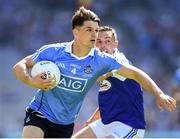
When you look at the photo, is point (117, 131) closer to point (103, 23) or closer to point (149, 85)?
point (149, 85)

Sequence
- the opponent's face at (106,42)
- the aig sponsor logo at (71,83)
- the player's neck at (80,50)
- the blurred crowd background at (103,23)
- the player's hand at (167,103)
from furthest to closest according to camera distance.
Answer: the blurred crowd background at (103,23)
the opponent's face at (106,42)
the player's neck at (80,50)
the aig sponsor logo at (71,83)
the player's hand at (167,103)

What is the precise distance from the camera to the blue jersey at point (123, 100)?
793 centimetres

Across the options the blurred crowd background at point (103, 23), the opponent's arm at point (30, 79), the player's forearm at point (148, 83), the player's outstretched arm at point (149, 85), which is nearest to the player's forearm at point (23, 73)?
the opponent's arm at point (30, 79)

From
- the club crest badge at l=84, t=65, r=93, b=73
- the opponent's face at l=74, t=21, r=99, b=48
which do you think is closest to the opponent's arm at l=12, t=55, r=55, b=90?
the club crest badge at l=84, t=65, r=93, b=73

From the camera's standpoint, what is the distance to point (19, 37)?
60.2ft

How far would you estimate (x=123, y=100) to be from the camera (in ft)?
26.1

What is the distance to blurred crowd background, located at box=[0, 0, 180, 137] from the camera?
17.3 m

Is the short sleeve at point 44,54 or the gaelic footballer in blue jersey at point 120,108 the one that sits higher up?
the short sleeve at point 44,54

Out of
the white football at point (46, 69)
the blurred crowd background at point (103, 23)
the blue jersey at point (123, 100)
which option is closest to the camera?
the white football at point (46, 69)

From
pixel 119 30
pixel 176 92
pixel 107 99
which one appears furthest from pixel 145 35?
pixel 107 99

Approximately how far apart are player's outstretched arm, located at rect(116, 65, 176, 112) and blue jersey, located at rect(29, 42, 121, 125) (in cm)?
13

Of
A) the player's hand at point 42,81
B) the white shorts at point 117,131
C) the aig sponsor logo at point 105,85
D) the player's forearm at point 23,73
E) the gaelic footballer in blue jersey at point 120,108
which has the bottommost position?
the white shorts at point 117,131

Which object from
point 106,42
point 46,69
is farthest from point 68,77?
point 106,42

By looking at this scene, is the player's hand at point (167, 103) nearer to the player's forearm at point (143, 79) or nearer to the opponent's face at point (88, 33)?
the player's forearm at point (143, 79)
